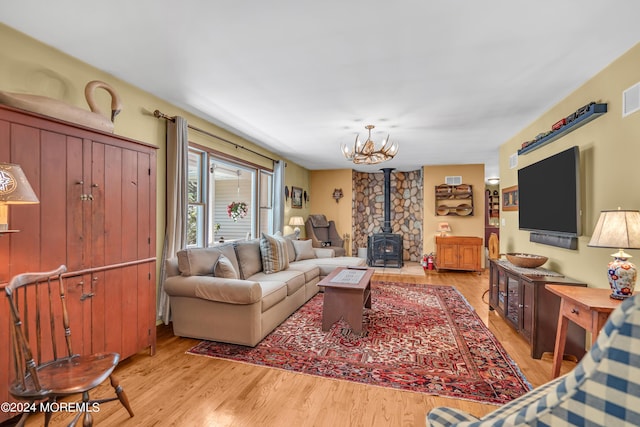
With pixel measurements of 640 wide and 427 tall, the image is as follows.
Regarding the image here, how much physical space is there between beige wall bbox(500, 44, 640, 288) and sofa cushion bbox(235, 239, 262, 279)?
11.0 ft

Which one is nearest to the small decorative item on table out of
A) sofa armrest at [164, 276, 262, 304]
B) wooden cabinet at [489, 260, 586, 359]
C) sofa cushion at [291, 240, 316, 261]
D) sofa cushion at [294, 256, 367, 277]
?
wooden cabinet at [489, 260, 586, 359]

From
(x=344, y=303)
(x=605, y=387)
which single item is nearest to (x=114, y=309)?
(x=344, y=303)

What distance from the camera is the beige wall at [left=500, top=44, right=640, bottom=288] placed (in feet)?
7.06

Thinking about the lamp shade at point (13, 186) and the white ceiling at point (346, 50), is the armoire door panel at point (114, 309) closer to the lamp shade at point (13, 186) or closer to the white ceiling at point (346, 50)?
the lamp shade at point (13, 186)

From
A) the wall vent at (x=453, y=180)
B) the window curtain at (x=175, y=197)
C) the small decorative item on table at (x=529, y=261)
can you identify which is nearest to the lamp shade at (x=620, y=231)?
the small decorative item on table at (x=529, y=261)

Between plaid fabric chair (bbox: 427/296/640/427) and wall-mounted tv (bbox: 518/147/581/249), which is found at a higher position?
wall-mounted tv (bbox: 518/147/581/249)

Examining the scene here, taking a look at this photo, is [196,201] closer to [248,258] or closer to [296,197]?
[248,258]

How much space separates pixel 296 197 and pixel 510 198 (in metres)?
4.21

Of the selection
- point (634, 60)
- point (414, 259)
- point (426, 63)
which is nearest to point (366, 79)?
point (426, 63)

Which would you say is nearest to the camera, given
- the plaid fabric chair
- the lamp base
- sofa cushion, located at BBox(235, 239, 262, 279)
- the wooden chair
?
the plaid fabric chair

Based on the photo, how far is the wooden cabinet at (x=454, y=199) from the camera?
6840 millimetres

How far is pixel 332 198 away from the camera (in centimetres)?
777

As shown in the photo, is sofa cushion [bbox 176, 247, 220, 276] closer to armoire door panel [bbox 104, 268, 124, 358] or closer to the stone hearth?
armoire door panel [bbox 104, 268, 124, 358]

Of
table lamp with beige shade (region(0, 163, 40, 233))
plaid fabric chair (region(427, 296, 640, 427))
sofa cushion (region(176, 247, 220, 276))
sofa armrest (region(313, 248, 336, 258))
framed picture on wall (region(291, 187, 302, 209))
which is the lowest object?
sofa armrest (region(313, 248, 336, 258))
